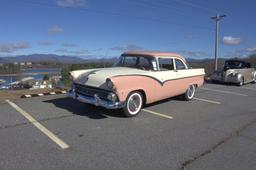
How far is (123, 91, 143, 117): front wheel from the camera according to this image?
548 cm

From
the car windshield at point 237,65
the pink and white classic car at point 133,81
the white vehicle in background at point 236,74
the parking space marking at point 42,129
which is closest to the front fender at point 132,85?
the pink and white classic car at point 133,81

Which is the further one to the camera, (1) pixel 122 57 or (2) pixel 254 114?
(1) pixel 122 57

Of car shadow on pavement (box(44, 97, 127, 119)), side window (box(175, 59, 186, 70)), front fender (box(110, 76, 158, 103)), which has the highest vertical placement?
side window (box(175, 59, 186, 70))

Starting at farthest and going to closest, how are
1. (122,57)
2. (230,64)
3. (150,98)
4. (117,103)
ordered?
(230,64) → (122,57) → (150,98) → (117,103)

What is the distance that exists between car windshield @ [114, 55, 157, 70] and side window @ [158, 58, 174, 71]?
31 cm

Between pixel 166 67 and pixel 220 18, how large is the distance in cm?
1655

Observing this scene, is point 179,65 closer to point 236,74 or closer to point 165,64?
point 165,64

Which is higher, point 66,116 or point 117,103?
point 117,103

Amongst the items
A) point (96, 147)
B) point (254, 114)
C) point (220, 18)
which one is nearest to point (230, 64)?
point (220, 18)

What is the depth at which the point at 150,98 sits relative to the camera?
609 cm

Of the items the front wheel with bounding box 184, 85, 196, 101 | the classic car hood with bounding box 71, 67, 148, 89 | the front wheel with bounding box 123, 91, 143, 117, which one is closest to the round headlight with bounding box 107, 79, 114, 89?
the classic car hood with bounding box 71, 67, 148, 89

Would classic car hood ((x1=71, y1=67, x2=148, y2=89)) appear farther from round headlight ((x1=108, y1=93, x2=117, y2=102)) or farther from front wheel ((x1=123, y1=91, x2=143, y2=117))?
front wheel ((x1=123, y1=91, x2=143, y2=117))

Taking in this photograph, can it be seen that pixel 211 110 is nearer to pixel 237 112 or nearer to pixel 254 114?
pixel 237 112

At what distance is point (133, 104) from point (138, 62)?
1.51m
